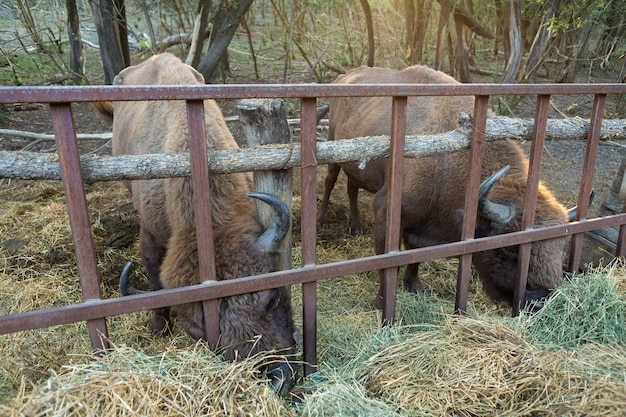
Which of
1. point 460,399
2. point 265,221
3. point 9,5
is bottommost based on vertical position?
point 460,399

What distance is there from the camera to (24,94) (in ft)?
6.30

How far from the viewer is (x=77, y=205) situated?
214 centimetres

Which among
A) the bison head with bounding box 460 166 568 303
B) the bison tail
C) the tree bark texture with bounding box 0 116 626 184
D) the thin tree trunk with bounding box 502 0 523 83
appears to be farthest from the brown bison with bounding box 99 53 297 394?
the thin tree trunk with bounding box 502 0 523 83

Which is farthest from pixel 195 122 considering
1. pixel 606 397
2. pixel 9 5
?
pixel 9 5

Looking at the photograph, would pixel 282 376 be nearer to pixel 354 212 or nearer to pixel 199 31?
pixel 354 212

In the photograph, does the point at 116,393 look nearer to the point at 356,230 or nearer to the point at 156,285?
the point at 156,285

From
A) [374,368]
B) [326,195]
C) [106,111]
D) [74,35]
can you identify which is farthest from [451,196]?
[74,35]

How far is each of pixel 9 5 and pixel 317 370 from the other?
12699 millimetres

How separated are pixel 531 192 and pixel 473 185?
19.2 inches

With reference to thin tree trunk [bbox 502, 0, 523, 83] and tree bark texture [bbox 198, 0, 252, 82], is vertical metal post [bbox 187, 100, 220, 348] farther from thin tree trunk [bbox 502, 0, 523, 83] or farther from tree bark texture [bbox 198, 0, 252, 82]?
thin tree trunk [bbox 502, 0, 523, 83]

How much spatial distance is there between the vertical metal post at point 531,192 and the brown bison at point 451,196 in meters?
0.13

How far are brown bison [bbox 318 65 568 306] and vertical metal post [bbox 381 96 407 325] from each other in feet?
2.45

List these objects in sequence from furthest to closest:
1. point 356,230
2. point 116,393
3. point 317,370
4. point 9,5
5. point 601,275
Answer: point 9,5
point 356,230
point 601,275
point 317,370
point 116,393

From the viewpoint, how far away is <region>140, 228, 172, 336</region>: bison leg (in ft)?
11.8
